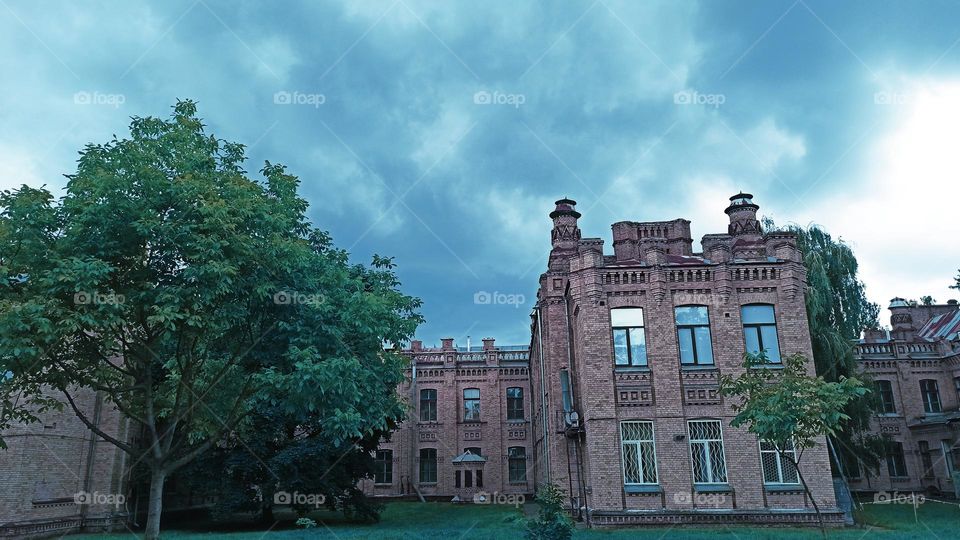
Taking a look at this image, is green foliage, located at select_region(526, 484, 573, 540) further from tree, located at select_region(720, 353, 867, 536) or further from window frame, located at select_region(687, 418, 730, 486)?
window frame, located at select_region(687, 418, 730, 486)

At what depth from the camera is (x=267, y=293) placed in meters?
11.0

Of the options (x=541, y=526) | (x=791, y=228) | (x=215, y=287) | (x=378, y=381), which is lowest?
(x=541, y=526)

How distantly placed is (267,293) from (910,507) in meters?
26.1

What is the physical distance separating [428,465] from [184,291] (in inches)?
1012

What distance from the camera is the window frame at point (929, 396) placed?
29812 millimetres

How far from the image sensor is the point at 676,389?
18156 millimetres

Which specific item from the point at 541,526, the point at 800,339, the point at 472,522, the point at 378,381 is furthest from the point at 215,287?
the point at 800,339

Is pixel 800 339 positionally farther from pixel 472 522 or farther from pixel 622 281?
pixel 472 522
